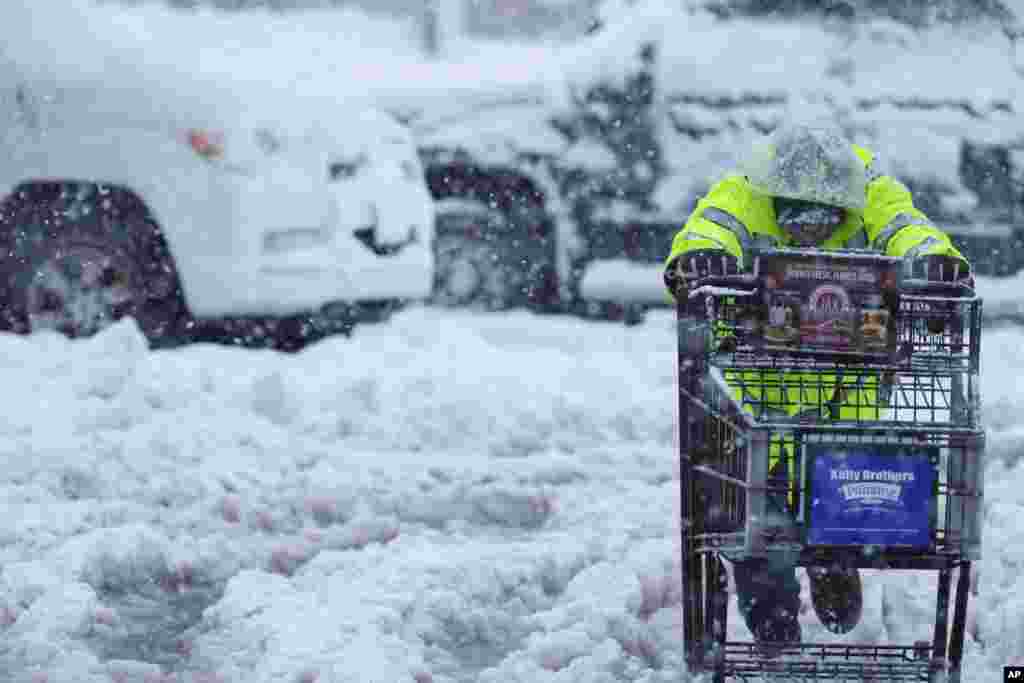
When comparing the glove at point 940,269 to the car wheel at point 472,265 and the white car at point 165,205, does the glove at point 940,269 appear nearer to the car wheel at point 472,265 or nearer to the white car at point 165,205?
the white car at point 165,205

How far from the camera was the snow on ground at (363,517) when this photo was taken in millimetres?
4383

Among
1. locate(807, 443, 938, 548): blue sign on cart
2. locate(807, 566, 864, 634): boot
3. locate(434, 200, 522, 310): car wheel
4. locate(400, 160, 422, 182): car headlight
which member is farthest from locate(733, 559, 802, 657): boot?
locate(434, 200, 522, 310): car wheel

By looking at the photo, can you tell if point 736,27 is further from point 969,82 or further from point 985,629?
point 985,629

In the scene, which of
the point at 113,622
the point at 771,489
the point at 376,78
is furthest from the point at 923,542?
the point at 376,78

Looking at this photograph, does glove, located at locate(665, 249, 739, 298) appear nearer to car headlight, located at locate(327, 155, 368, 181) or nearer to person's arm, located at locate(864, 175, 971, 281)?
person's arm, located at locate(864, 175, 971, 281)

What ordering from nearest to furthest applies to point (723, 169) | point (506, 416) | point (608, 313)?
1. point (506, 416)
2. point (723, 169)
3. point (608, 313)

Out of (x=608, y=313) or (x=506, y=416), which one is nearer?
(x=506, y=416)

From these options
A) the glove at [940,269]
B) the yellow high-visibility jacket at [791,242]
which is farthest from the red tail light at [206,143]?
the glove at [940,269]

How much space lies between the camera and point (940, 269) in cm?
387

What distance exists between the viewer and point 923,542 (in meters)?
3.59

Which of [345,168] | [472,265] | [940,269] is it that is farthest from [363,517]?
[472,265]

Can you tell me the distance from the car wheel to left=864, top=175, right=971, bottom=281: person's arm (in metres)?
5.50

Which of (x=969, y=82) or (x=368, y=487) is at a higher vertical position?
(x=969, y=82)

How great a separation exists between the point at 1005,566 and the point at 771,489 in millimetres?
1636
